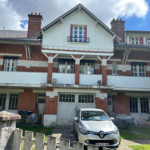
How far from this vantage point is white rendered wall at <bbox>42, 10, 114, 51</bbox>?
11.4m

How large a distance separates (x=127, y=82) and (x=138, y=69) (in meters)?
2.63

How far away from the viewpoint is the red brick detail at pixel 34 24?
1390 cm

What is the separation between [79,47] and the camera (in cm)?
1145

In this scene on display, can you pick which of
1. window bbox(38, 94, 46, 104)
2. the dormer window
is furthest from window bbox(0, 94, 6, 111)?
the dormer window

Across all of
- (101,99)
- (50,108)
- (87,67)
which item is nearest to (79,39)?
(87,67)

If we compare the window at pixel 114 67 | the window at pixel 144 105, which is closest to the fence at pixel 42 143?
the window at pixel 114 67

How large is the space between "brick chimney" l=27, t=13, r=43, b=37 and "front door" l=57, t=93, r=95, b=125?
24.1ft

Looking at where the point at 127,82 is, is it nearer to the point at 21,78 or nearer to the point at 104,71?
the point at 104,71

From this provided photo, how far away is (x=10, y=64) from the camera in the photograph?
12.2 m

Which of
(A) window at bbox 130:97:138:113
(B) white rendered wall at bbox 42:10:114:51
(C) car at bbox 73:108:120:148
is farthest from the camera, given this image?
(A) window at bbox 130:97:138:113

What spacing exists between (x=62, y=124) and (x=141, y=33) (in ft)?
38.9

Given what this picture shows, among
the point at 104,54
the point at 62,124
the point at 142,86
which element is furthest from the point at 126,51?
the point at 62,124

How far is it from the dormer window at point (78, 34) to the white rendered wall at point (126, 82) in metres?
3.78

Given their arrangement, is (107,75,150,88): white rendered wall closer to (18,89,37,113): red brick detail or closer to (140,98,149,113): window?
(140,98,149,113): window
